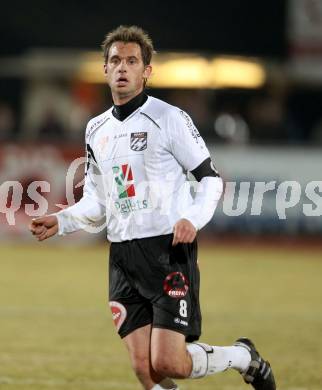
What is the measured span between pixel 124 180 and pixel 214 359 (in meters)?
1.08

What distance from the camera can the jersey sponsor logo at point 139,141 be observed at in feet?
18.9

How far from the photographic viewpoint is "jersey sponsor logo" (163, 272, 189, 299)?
5.70 meters

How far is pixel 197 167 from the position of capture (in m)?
5.67

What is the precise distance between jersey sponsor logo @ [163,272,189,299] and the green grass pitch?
1.42m

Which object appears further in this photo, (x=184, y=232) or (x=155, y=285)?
(x=155, y=285)

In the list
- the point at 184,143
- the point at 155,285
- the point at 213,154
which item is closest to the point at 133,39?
the point at 184,143

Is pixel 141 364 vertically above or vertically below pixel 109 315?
above

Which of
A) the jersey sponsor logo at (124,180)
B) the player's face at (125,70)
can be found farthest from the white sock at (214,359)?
the player's face at (125,70)

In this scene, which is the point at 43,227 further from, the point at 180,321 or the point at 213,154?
the point at 213,154

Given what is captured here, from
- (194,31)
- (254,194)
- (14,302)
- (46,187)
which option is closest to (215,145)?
(254,194)

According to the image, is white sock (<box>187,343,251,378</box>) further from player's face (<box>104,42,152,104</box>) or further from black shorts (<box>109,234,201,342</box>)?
player's face (<box>104,42,152,104</box>)

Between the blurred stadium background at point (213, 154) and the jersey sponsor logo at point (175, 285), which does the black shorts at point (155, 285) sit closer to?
the jersey sponsor logo at point (175, 285)

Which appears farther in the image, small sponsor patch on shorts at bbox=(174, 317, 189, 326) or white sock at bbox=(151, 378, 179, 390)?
white sock at bbox=(151, 378, 179, 390)

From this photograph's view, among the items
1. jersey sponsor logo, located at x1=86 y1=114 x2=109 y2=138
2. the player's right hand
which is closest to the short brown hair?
jersey sponsor logo, located at x1=86 y1=114 x2=109 y2=138
